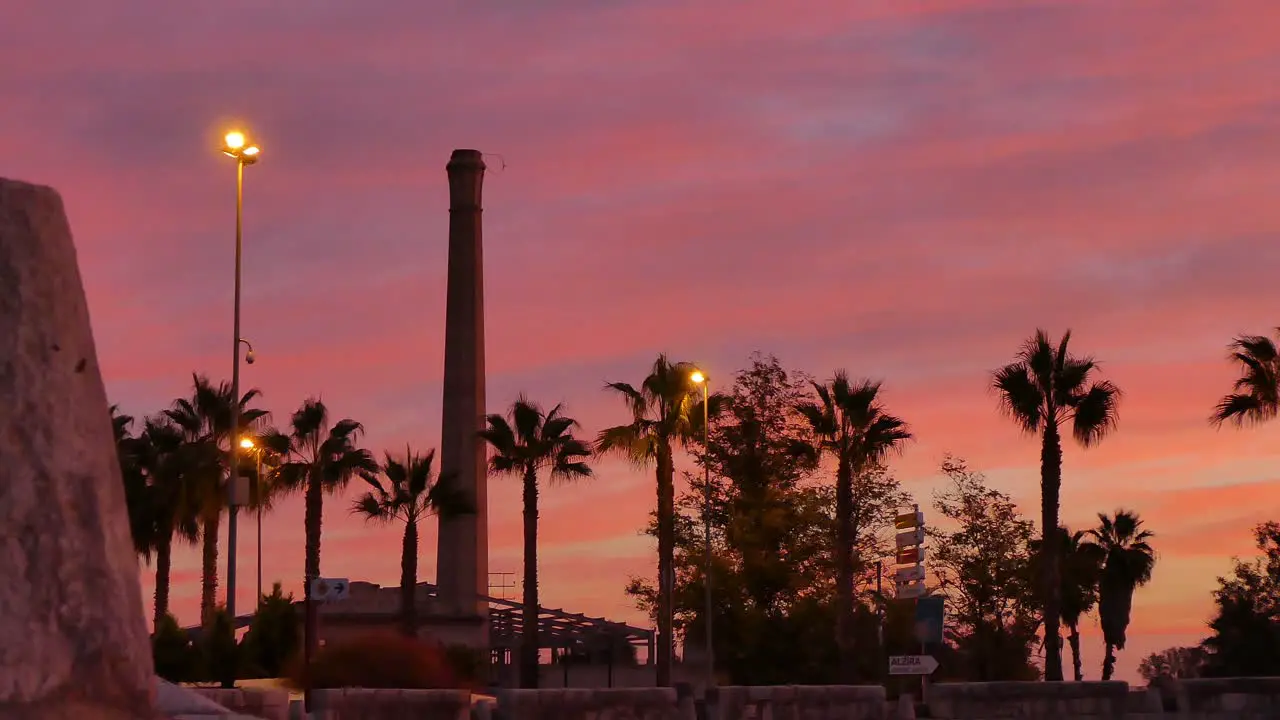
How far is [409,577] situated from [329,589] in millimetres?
32238

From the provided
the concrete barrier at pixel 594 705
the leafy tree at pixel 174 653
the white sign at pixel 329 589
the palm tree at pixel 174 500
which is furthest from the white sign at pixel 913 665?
the palm tree at pixel 174 500

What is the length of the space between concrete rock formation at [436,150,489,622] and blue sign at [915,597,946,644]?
5771 cm

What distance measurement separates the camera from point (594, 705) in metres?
18.5

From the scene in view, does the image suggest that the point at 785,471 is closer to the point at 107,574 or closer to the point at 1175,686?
the point at 1175,686

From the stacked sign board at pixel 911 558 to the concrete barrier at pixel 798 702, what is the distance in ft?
24.3

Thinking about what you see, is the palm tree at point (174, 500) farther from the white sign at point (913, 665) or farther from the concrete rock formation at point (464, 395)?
the white sign at point (913, 665)

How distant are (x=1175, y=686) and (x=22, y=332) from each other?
21.2 metres

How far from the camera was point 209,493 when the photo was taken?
2408 inches

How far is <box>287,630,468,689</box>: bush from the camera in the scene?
97.0 feet

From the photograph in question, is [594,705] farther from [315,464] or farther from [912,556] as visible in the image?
[315,464]

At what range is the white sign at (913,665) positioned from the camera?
25131 millimetres

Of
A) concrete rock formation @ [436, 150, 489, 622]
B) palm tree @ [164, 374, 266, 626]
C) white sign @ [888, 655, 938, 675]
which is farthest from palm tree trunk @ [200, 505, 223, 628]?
white sign @ [888, 655, 938, 675]

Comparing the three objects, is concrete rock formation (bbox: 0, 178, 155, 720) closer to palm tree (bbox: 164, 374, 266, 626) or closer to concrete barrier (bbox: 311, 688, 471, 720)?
concrete barrier (bbox: 311, 688, 471, 720)

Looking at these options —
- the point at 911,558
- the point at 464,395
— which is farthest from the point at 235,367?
the point at 464,395
